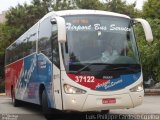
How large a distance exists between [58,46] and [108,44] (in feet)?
4.41

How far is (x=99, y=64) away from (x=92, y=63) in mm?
190

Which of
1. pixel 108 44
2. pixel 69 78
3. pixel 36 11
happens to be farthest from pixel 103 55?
pixel 36 11

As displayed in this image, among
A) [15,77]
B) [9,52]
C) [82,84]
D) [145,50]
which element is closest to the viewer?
[82,84]

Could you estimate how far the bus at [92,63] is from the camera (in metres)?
11.9

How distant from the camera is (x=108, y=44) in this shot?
1246 centimetres

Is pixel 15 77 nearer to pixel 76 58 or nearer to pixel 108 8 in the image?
pixel 76 58

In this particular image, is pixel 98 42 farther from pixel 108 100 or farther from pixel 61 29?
pixel 108 100

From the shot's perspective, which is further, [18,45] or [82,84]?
[18,45]

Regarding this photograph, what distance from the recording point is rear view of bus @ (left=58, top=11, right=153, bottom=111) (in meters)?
11.9

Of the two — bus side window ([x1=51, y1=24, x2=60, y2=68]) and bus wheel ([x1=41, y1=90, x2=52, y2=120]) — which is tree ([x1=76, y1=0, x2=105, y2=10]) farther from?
bus side window ([x1=51, y1=24, x2=60, y2=68])

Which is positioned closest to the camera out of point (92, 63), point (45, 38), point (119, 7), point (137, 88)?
point (92, 63)

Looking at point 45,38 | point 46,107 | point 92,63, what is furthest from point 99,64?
point 45,38

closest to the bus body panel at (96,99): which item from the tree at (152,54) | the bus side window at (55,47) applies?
the bus side window at (55,47)

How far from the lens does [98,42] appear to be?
12.4 metres
